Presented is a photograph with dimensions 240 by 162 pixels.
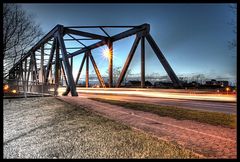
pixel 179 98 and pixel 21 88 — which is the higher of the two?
pixel 21 88

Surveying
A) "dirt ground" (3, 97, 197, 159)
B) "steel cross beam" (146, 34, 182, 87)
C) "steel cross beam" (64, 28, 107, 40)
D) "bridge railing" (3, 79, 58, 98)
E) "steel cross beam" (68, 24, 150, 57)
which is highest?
"steel cross beam" (64, 28, 107, 40)

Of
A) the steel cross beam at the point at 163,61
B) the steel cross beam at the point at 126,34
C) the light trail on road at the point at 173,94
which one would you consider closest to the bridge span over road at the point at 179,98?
the light trail on road at the point at 173,94

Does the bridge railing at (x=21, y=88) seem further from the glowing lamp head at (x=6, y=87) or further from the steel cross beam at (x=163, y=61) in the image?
the steel cross beam at (x=163, y=61)

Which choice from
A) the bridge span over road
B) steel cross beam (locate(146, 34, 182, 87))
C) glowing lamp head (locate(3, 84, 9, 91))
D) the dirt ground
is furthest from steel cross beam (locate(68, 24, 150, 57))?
the dirt ground

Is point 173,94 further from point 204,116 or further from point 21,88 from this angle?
point 21,88

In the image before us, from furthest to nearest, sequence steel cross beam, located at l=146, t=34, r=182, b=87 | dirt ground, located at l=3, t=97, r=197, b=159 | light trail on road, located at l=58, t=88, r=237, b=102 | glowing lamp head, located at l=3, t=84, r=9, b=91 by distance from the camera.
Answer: glowing lamp head, located at l=3, t=84, r=9, b=91 < steel cross beam, located at l=146, t=34, r=182, b=87 < light trail on road, located at l=58, t=88, r=237, b=102 < dirt ground, located at l=3, t=97, r=197, b=159

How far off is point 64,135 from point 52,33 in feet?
50.5

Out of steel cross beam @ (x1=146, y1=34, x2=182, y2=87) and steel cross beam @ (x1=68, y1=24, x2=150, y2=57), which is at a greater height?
steel cross beam @ (x1=68, y1=24, x2=150, y2=57)

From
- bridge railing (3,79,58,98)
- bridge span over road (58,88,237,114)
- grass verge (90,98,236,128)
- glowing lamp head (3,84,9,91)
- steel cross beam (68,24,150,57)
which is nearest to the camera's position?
grass verge (90,98,236,128)

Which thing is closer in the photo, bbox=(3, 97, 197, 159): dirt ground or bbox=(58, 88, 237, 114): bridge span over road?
bbox=(3, 97, 197, 159): dirt ground

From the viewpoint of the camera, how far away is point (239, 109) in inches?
136

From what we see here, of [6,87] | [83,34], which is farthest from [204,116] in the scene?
[6,87]

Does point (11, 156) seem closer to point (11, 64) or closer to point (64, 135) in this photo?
point (64, 135)

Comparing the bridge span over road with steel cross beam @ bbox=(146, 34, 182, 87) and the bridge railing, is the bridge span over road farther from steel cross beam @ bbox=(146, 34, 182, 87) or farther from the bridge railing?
the bridge railing
